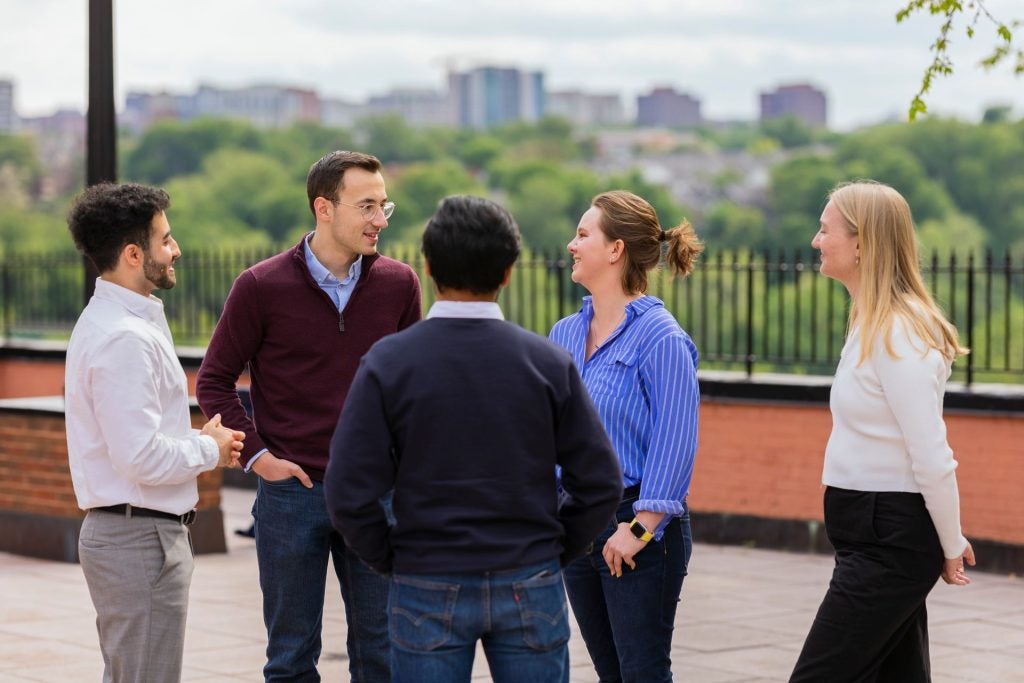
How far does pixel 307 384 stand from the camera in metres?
4.64

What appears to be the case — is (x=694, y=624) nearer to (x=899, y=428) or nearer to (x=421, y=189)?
(x=899, y=428)

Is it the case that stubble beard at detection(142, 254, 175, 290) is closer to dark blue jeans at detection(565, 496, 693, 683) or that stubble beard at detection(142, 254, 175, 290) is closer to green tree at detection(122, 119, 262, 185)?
dark blue jeans at detection(565, 496, 693, 683)

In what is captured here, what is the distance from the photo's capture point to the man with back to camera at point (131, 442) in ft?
13.2

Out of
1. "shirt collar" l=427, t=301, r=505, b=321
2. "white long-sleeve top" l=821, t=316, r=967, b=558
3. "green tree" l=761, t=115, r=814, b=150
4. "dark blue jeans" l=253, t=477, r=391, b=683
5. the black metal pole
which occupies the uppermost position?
"green tree" l=761, t=115, r=814, b=150

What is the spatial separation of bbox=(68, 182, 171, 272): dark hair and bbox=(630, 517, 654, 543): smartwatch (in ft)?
4.66

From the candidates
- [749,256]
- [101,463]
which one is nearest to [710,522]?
[749,256]

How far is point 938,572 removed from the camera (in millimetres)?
4211

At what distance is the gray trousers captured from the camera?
4105mm

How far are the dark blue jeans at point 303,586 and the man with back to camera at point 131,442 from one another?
1.51 ft

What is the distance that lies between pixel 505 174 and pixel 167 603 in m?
110

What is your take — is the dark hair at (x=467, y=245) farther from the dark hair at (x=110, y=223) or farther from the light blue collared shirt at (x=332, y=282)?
the light blue collared shirt at (x=332, y=282)

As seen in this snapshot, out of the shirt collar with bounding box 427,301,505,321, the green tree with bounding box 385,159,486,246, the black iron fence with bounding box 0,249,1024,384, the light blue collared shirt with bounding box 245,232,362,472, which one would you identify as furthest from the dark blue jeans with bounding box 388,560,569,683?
the green tree with bounding box 385,159,486,246

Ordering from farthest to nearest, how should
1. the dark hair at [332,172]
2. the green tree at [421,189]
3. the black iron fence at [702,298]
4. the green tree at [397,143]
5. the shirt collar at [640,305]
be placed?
the green tree at [397,143]
the green tree at [421,189]
the black iron fence at [702,298]
the dark hair at [332,172]
the shirt collar at [640,305]

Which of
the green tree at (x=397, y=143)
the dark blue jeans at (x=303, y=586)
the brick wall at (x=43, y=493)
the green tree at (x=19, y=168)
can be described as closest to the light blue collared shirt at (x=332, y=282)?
the dark blue jeans at (x=303, y=586)
